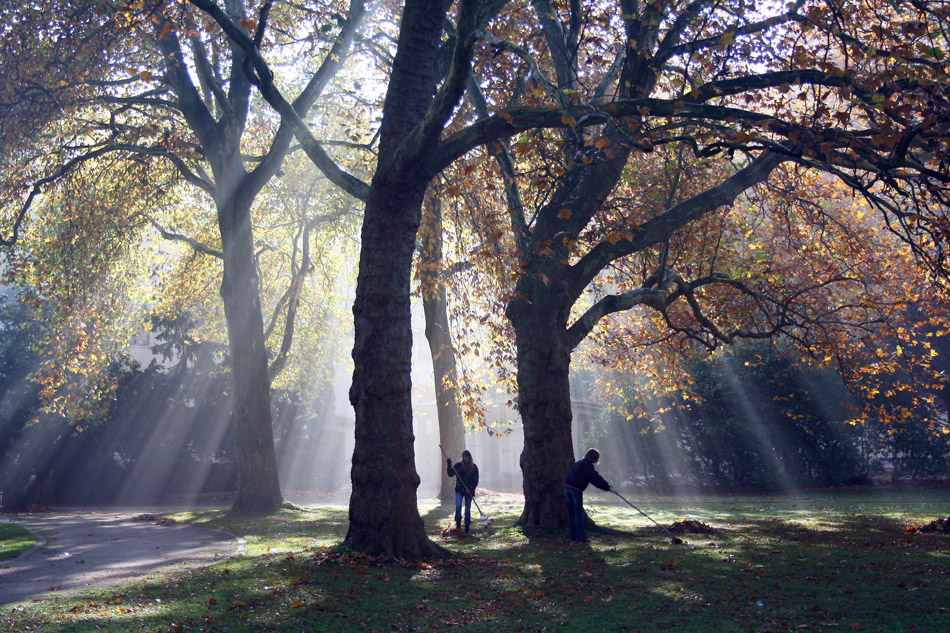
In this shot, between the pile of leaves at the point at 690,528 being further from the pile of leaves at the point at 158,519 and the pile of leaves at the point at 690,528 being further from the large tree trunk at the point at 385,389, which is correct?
the pile of leaves at the point at 158,519

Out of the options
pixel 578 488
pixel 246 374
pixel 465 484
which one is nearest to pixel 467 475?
pixel 465 484

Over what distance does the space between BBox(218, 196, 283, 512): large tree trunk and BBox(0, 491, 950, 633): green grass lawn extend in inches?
289

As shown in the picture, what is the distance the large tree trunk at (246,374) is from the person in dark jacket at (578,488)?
10251 millimetres

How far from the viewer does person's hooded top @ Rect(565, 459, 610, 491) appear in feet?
39.5

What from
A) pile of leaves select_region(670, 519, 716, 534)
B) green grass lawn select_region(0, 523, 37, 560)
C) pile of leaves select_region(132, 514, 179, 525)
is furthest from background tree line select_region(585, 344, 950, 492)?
green grass lawn select_region(0, 523, 37, 560)

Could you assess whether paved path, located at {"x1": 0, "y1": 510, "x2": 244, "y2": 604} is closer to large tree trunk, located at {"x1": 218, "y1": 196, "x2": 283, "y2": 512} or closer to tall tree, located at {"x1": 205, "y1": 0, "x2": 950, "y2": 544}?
large tree trunk, located at {"x1": 218, "y1": 196, "x2": 283, "y2": 512}

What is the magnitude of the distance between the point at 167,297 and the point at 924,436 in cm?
2654

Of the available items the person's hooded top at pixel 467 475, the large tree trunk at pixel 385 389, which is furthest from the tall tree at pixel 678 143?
the person's hooded top at pixel 467 475

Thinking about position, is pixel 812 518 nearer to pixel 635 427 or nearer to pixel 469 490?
pixel 469 490

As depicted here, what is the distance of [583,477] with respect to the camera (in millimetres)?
12133

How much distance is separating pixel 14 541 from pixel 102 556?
2.94 meters

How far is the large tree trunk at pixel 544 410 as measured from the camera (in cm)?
1298

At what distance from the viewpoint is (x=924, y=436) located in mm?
26672

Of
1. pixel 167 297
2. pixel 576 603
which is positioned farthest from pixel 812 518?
pixel 167 297
